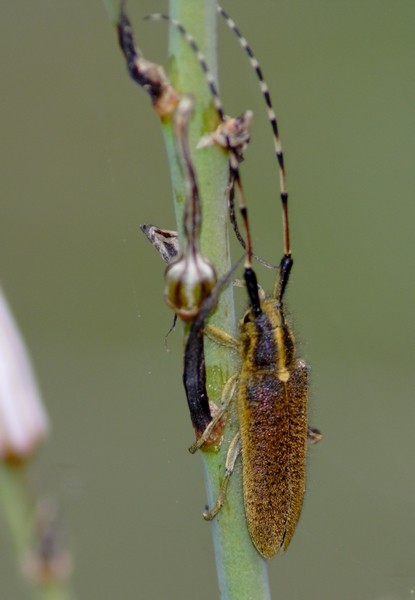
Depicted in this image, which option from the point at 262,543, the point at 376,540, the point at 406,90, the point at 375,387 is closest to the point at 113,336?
the point at 375,387

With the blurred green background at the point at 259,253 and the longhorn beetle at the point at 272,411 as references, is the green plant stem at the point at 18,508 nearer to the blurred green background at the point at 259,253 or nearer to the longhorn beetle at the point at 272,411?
the longhorn beetle at the point at 272,411

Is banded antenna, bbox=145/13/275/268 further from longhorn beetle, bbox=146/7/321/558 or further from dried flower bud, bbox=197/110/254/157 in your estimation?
longhorn beetle, bbox=146/7/321/558

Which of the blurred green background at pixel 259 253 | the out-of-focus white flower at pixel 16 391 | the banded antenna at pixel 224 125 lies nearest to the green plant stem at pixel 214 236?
the banded antenna at pixel 224 125

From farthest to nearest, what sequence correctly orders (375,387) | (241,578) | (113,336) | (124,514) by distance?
(113,336), (375,387), (124,514), (241,578)

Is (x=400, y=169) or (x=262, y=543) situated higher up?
(x=262, y=543)

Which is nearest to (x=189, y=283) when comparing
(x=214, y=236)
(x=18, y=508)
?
(x=214, y=236)

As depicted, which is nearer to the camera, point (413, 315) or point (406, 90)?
point (413, 315)

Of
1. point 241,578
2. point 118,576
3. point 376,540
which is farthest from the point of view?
point 376,540

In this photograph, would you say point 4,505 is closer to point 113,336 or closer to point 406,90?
point 113,336

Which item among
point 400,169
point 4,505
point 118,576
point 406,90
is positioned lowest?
point 118,576
